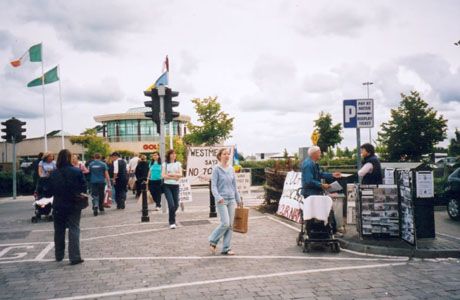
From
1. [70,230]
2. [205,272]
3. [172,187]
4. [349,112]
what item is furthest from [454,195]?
[70,230]

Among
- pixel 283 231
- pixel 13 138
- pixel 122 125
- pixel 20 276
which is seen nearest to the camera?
pixel 20 276

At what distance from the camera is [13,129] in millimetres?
20781

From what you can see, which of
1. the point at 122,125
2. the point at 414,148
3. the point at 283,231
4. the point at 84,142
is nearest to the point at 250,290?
the point at 283,231

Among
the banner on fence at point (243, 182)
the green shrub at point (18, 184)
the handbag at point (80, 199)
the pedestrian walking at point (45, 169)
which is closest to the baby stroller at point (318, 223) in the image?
the handbag at point (80, 199)

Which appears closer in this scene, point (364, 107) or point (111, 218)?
point (364, 107)

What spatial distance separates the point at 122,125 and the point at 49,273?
62.3 meters

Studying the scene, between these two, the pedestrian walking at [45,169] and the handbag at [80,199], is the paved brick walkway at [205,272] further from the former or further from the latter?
the pedestrian walking at [45,169]

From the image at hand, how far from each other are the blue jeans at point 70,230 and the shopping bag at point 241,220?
2.72 m

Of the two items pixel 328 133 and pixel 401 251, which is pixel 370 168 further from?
pixel 328 133

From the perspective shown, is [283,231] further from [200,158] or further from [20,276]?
[20,276]

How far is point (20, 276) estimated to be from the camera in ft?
20.0

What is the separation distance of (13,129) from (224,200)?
57.9 ft

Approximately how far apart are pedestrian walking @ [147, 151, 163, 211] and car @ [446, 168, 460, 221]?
8.53 m

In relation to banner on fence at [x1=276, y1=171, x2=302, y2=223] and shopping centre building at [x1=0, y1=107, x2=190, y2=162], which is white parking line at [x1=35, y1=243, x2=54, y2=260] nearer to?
banner on fence at [x1=276, y1=171, x2=302, y2=223]
